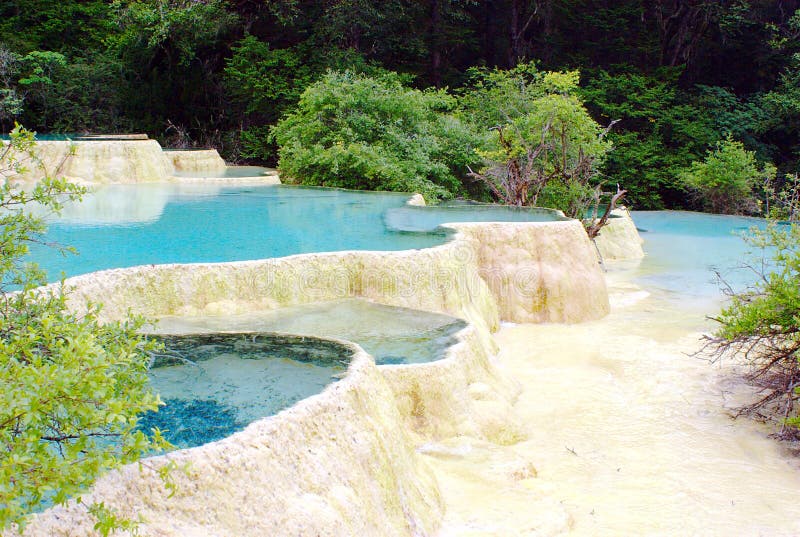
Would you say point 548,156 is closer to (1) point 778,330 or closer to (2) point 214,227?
(2) point 214,227

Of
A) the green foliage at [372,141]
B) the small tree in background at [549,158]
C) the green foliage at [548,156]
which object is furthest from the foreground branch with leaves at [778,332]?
the green foliage at [372,141]

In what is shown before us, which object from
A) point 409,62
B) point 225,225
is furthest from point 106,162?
point 409,62

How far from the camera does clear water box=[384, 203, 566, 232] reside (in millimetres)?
11342

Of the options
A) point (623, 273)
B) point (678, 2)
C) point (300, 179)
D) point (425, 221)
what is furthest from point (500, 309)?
point (678, 2)

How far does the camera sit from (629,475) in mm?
6445

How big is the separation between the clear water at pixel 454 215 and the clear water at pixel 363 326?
2.74 m

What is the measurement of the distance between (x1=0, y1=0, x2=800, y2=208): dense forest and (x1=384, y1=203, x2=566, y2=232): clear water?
8.87 m

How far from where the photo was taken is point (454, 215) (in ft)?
39.9

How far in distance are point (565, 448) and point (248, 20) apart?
64.5 ft

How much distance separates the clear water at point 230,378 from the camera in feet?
15.3

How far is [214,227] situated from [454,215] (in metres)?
3.70

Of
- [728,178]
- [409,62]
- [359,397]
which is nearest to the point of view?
[359,397]

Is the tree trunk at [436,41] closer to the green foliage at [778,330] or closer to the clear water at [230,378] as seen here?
the green foliage at [778,330]

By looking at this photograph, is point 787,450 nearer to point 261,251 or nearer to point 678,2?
point 261,251
